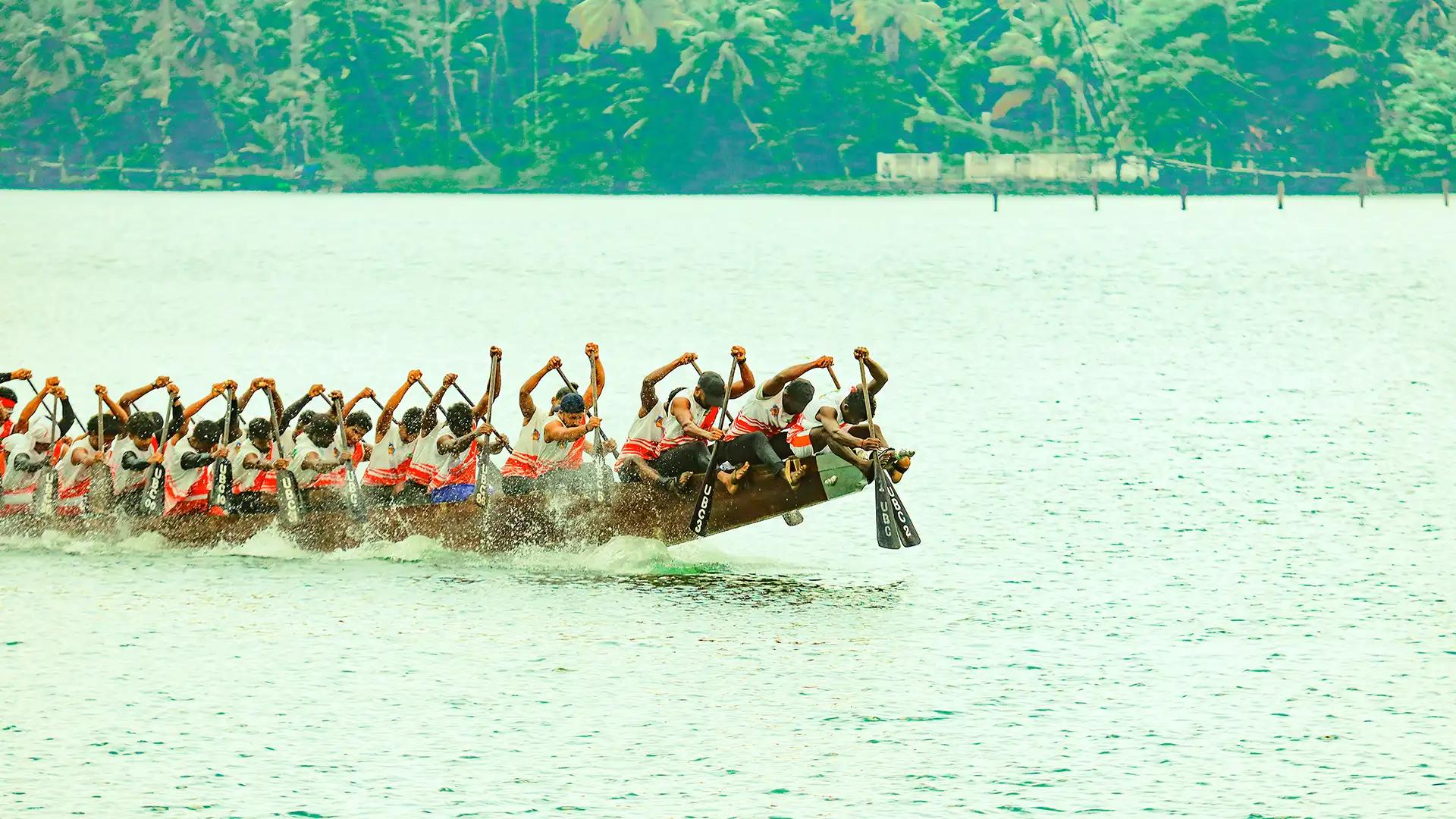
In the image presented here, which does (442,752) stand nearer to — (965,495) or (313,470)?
(313,470)

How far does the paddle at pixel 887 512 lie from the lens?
19.1 meters

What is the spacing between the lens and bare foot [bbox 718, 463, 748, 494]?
1962cm

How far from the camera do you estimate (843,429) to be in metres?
19.3

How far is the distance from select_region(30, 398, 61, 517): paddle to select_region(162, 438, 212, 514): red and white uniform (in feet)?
3.67

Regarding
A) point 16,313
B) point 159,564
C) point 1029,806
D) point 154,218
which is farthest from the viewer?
point 154,218

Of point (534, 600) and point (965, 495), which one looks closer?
point (534, 600)

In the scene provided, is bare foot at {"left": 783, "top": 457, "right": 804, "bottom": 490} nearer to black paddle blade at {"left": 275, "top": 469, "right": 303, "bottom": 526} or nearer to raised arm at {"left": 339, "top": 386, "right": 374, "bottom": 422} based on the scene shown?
raised arm at {"left": 339, "top": 386, "right": 374, "bottom": 422}

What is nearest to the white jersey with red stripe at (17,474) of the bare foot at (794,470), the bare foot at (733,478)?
the bare foot at (733,478)

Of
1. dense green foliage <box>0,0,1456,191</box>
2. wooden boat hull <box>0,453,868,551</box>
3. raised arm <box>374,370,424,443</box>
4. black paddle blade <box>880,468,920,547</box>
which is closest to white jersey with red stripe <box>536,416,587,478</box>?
wooden boat hull <box>0,453,868,551</box>

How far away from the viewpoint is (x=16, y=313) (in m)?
58.2

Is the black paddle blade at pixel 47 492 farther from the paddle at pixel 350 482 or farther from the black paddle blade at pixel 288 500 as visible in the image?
the paddle at pixel 350 482

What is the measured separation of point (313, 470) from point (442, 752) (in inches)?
232

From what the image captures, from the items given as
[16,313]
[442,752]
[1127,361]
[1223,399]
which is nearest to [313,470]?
[442,752]

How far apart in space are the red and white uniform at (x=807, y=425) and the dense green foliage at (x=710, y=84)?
316 ft
